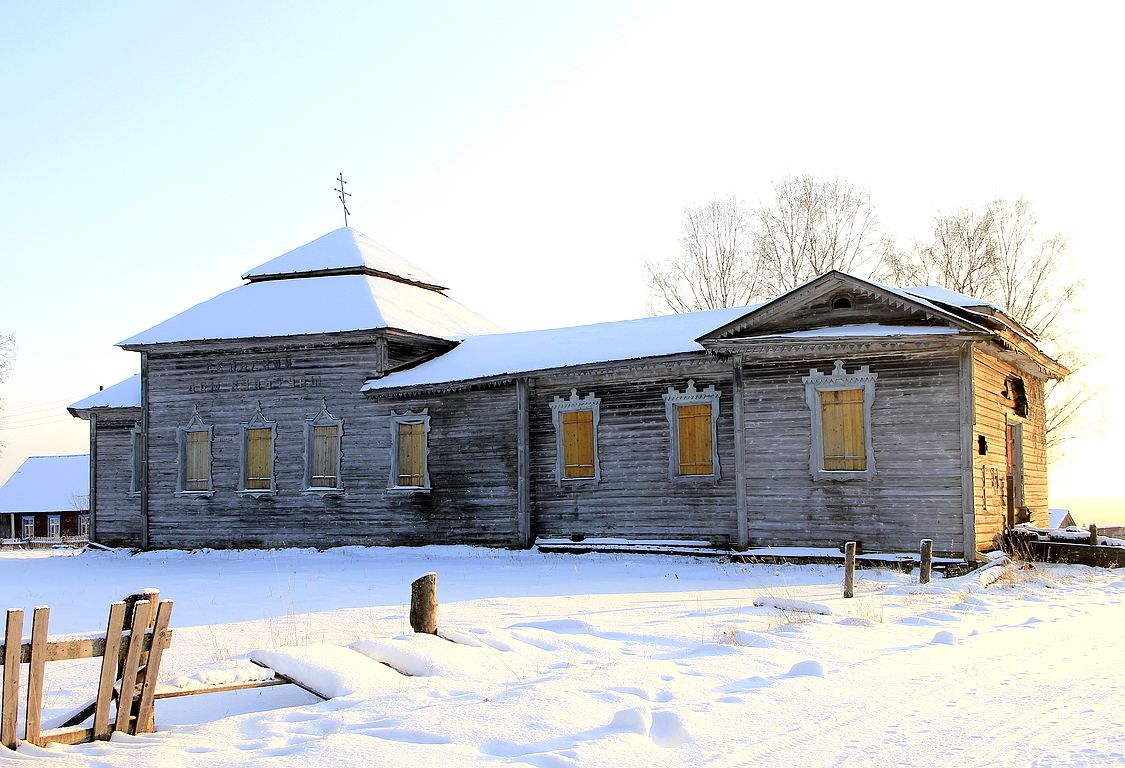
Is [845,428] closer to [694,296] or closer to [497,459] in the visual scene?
[497,459]

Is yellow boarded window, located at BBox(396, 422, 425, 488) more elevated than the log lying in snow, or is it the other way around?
yellow boarded window, located at BBox(396, 422, 425, 488)

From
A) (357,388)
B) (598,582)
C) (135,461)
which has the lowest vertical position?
(598,582)

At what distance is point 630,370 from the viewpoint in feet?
64.5

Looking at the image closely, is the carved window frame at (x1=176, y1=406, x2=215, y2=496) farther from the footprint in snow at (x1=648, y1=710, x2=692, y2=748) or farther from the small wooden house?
the small wooden house

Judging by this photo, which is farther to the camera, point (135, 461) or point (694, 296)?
point (694, 296)

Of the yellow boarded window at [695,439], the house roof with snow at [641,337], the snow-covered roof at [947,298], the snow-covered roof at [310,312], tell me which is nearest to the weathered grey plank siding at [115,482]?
the snow-covered roof at [310,312]

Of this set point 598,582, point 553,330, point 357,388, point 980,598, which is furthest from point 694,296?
point 980,598

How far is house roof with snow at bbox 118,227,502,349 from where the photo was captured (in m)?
24.1

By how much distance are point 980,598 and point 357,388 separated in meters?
14.6

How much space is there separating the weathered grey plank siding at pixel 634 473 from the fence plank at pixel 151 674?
43.0ft

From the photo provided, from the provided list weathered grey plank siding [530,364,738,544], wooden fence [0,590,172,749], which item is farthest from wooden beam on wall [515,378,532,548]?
wooden fence [0,590,172,749]

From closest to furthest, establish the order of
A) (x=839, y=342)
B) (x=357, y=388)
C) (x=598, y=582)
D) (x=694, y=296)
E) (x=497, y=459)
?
(x=598, y=582) → (x=839, y=342) → (x=497, y=459) → (x=357, y=388) → (x=694, y=296)

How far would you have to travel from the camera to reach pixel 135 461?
27.4m

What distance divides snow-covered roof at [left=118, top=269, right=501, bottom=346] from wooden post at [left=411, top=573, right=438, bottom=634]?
574 inches
